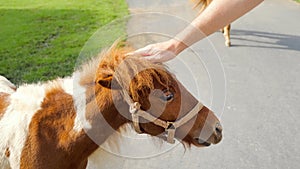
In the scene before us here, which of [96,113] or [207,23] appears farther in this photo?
[207,23]

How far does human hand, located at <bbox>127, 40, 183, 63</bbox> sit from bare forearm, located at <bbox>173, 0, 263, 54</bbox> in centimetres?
4

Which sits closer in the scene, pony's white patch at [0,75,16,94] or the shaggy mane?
the shaggy mane

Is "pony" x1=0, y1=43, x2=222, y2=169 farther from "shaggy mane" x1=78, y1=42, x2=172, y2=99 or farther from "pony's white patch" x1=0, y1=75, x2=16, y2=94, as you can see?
"pony's white patch" x1=0, y1=75, x2=16, y2=94

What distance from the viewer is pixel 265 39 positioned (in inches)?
314

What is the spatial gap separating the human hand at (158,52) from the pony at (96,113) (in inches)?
2.9

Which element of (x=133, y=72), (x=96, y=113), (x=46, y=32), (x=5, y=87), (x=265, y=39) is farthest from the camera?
(x=46, y=32)

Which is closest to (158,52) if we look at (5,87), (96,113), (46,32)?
(96,113)

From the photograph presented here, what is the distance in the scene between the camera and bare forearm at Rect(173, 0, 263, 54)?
2.29 metres

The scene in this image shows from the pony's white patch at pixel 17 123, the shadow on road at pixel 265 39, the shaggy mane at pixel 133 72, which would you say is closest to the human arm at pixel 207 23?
the shaggy mane at pixel 133 72

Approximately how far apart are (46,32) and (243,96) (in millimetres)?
5203

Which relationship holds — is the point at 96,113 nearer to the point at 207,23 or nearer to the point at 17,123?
the point at 17,123

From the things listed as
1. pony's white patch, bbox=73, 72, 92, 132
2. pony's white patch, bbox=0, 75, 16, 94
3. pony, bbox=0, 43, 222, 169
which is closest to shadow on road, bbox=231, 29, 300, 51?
pony's white patch, bbox=0, 75, 16, 94

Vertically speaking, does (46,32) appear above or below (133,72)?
below

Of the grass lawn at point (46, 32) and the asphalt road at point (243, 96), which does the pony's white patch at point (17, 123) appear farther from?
the grass lawn at point (46, 32)
